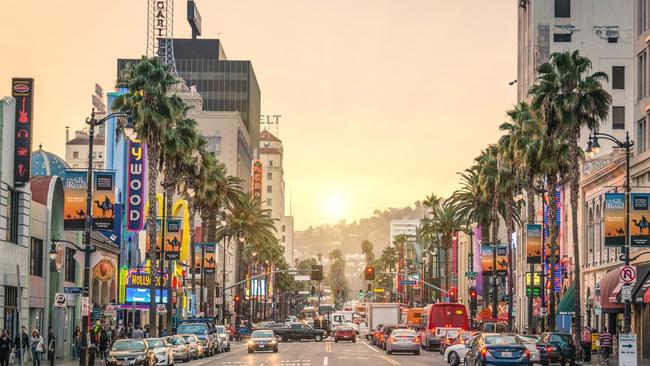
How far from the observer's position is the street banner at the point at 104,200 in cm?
5194

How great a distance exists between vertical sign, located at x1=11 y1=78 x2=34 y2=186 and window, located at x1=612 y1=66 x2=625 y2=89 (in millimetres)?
70585

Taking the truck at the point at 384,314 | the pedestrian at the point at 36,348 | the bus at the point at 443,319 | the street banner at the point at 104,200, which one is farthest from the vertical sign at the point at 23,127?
the truck at the point at 384,314

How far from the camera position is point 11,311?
5531 centimetres

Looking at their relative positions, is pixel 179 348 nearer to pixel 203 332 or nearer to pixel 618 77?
pixel 203 332

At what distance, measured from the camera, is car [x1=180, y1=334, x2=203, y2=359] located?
61750 millimetres

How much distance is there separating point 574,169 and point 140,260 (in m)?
43.7

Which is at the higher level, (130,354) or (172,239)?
(172,239)

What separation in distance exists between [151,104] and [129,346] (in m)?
22.5

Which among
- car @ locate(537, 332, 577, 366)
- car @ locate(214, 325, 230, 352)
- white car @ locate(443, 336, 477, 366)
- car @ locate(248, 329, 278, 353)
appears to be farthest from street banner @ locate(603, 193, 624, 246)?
car @ locate(214, 325, 230, 352)

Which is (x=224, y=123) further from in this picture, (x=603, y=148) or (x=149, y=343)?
(x=149, y=343)

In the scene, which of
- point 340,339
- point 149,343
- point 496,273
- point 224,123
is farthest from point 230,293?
point 149,343

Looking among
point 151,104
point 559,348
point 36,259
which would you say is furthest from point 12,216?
point 559,348

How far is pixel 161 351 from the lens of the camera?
166 feet

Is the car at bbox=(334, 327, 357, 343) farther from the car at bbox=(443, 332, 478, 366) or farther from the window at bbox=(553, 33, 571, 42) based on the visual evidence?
the car at bbox=(443, 332, 478, 366)
